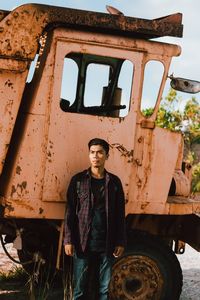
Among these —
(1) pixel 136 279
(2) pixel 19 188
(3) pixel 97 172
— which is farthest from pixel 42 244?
(3) pixel 97 172

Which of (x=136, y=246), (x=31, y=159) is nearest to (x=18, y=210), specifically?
(x=31, y=159)

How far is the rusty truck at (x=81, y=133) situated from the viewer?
212 inches

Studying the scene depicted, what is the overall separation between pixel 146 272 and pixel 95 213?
1425 mm

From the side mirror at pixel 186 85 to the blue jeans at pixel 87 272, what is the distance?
1940mm

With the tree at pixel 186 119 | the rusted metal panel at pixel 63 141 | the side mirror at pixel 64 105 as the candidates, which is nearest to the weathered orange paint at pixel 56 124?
the rusted metal panel at pixel 63 141

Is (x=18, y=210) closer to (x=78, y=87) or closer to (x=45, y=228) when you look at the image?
(x=45, y=228)

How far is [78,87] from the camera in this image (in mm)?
6371

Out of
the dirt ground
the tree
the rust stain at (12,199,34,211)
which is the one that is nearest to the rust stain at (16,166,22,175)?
the rust stain at (12,199,34,211)

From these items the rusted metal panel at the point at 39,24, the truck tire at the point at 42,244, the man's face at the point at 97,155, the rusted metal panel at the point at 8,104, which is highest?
the rusted metal panel at the point at 39,24

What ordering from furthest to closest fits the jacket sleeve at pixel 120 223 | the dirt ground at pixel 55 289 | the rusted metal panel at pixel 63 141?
the dirt ground at pixel 55 289 < the rusted metal panel at pixel 63 141 < the jacket sleeve at pixel 120 223

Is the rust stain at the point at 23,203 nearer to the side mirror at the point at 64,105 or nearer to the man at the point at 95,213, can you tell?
the man at the point at 95,213

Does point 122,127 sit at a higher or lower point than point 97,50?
lower

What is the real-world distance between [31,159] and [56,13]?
1.43m

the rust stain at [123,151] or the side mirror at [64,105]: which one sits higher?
the side mirror at [64,105]
